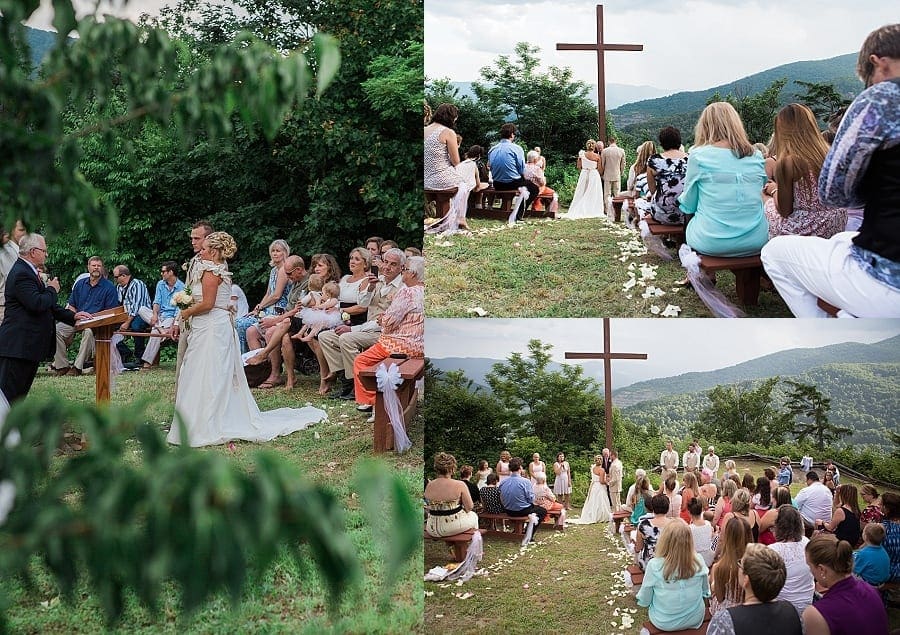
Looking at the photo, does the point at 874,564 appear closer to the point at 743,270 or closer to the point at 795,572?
the point at 795,572

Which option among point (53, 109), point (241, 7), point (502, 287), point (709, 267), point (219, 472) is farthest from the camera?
point (241, 7)

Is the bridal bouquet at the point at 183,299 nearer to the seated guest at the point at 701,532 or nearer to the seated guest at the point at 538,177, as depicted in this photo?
the seated guest at the point at 538,177

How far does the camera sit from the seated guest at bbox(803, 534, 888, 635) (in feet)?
15.8

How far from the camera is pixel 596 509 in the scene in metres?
6.28

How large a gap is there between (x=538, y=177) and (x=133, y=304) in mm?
2896

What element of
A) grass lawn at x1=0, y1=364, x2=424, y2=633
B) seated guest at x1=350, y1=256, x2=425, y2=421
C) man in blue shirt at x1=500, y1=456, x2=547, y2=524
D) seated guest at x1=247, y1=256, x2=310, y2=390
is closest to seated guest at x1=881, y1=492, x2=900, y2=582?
man in blue shirt at x1=500, y1=456, x2=547, y2=524

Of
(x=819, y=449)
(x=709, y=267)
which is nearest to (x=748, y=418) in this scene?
(x=819, y=449)

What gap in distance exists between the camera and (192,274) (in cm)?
684

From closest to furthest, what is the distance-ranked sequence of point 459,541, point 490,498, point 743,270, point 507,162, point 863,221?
point 863,221 < point 743,270 < point 459,541 < point 490,498 < point 507,162

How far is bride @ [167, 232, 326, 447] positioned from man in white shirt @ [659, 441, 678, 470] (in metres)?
2.52

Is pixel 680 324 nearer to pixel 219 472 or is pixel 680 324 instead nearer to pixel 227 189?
pixel 227 189

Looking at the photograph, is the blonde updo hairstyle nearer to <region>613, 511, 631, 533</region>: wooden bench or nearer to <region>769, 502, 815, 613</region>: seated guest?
<region>613, 511, 631, 533</region>: wooden bench

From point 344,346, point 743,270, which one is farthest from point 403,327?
point 743,270

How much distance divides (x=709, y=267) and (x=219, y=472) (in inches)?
194
